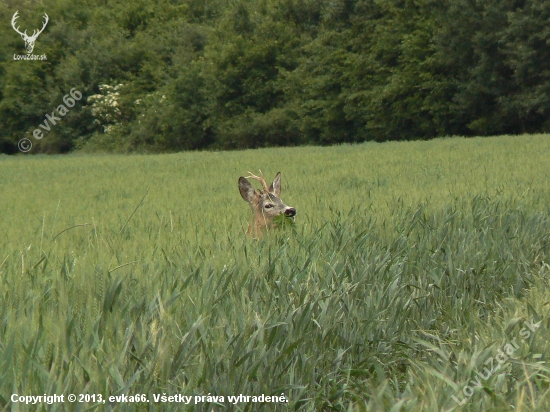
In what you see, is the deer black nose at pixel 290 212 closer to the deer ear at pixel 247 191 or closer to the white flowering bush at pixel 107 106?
the deer ear at pixel 247 191

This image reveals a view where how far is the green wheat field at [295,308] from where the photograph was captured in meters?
2.50

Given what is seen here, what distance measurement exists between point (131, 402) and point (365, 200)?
17.3 ft

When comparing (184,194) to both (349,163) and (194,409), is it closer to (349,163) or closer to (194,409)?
(349,163)

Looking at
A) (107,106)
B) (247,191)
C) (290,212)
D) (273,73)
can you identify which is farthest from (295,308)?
(107,106)

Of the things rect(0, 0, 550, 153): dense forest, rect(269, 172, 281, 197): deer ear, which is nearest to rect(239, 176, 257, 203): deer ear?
rect(269, 172, 281, 197): deer ear

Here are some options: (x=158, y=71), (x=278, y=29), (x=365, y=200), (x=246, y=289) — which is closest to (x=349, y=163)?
(x=365, y=200)

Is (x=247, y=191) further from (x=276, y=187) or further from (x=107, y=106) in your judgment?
(x=107, y=106)

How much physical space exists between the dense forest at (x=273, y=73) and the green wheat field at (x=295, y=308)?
25.6 metres

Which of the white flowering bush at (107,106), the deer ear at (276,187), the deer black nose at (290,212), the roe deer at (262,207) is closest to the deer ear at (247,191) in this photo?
the roe deer at (262,207)

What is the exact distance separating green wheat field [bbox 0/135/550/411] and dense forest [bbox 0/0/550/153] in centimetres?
2561

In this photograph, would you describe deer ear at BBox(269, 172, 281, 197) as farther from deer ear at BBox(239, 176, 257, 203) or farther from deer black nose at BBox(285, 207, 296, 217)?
deer black nose at BBox(285, 207, 296, 217)

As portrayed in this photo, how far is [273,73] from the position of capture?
45281mm

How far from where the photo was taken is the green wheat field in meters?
2.50

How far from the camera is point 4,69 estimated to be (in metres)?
54.5
